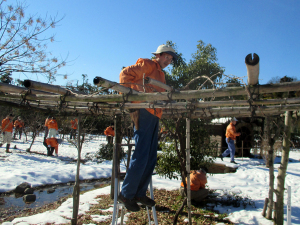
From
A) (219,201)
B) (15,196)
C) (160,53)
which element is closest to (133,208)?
(160,53)

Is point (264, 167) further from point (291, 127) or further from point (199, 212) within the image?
point (291, 127)

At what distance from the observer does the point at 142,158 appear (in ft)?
8.84

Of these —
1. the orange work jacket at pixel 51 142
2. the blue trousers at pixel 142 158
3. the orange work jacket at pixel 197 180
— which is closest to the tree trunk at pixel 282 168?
the blue trousers at pixel 142 158

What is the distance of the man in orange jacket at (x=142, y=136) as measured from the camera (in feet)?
8.71

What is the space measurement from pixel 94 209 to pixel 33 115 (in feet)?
37.4

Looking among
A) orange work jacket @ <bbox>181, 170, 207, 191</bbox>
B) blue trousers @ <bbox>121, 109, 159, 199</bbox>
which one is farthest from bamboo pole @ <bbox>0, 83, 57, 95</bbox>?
orange work jacket @ <bbox>181, 170, 207, 191</bbox>

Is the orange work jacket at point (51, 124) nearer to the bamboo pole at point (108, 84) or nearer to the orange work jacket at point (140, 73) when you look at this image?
the orange work jacket at point (140, 73)

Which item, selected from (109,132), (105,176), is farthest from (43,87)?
(109,132)

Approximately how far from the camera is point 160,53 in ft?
9.61

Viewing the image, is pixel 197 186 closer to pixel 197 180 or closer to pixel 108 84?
pixel 197 180

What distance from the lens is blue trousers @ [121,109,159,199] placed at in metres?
2.68

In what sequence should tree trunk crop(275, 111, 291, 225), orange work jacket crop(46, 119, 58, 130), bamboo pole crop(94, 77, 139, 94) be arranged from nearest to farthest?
bamboo pole crop(94, 77, 139, 94)
tree trunk crop(275, 111, 291, 225)
orange work jacket crop(46, 119, 58, 130)

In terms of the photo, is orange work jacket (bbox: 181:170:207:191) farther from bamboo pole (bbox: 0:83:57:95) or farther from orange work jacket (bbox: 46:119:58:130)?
orange work jacket (bbox: 46:119:58:130)

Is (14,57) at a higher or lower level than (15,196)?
higher
